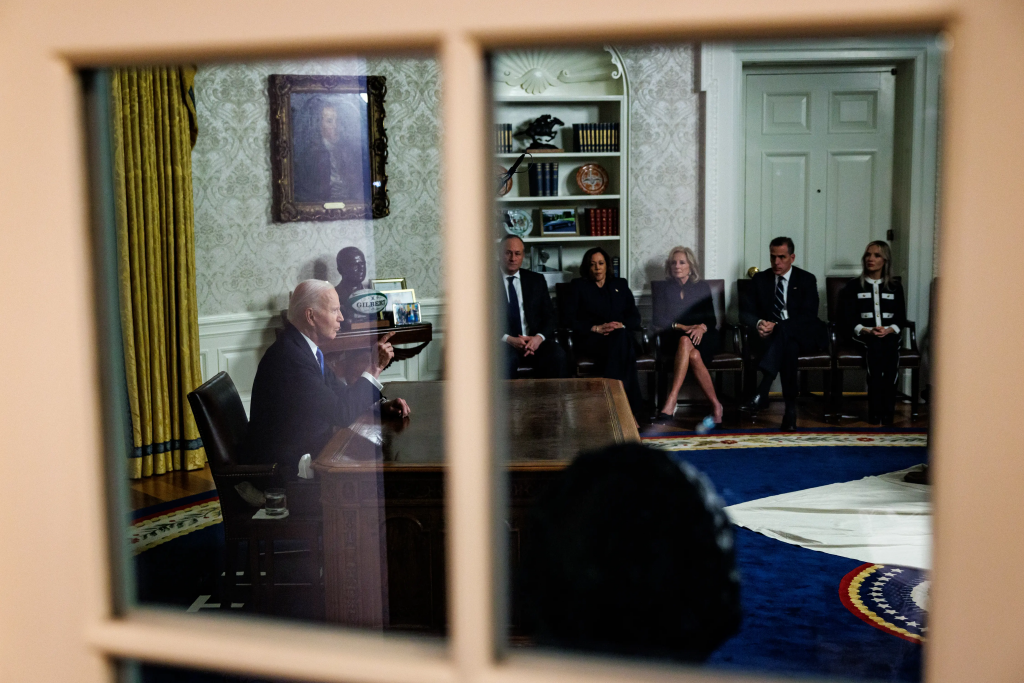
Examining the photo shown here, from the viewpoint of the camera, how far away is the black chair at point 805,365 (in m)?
4.86

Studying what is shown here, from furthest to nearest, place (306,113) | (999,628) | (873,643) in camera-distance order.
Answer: (306,113) → (873,643) → (999,628)

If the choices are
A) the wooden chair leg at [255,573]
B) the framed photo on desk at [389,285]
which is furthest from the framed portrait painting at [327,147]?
the wooden chair leg at [255,573]

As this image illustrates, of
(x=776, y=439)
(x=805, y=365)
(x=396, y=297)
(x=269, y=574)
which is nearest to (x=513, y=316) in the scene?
(x=396, y=297)

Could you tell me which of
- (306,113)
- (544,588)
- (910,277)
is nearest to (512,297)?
(306,113)

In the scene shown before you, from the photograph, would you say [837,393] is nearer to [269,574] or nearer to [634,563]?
[269,574]

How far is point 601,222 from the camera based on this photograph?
17.7 ft

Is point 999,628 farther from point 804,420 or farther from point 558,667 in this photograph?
point 804,420

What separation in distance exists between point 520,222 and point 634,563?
484 centimetres

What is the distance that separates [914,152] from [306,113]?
12.3 ft

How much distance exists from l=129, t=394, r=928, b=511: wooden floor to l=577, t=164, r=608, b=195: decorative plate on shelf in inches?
58.7

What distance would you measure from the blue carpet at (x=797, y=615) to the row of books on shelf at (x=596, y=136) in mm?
2430

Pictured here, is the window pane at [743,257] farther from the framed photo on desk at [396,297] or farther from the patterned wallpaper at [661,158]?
the framed photo on desk at [396,297]

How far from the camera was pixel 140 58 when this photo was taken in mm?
424

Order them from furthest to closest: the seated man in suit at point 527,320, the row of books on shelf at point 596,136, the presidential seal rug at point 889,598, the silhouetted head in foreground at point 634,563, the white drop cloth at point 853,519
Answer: the row of books on shelf at point 596,136
the seated man in suit at point 527,320
the white drop cloth at point 853,519
the presidential seal rug at point 889,598
the silhouetted head in foreground at point 634,563
